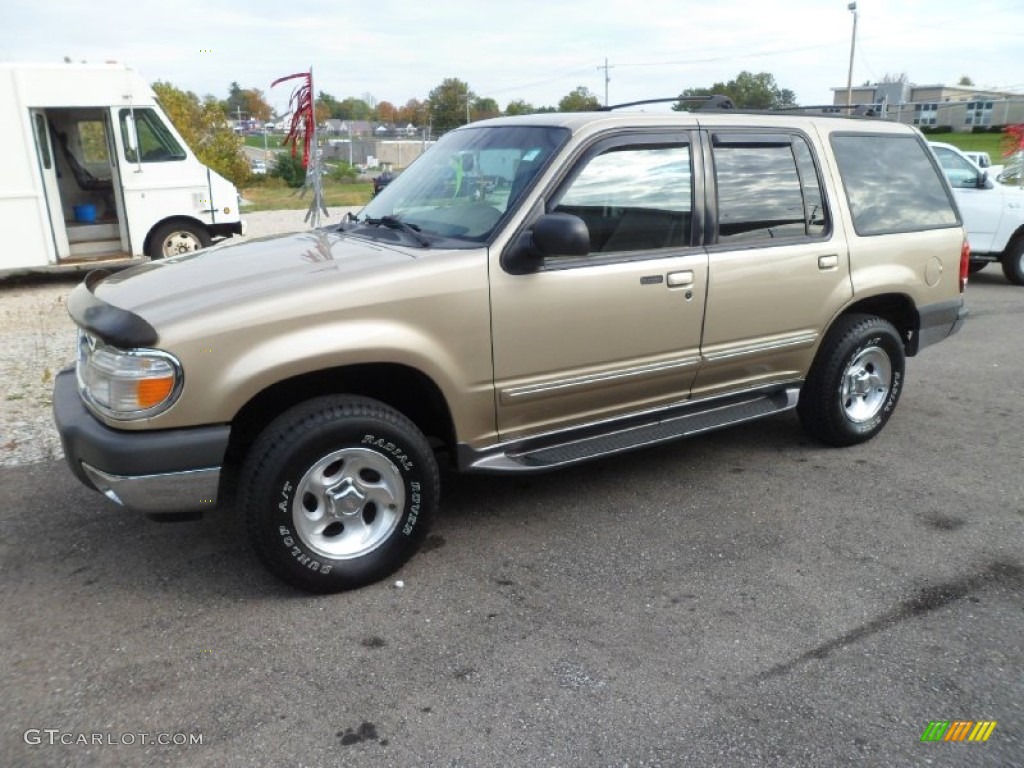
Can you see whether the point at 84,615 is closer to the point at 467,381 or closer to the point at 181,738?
the point at 181,738

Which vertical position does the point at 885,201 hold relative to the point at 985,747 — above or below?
above

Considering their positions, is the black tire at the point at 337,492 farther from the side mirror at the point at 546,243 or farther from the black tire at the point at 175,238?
the black tire at the point at 175,238

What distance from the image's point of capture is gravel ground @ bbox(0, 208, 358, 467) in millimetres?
5098

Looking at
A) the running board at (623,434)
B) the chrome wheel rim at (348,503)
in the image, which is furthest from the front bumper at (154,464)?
the running board at (623,434)

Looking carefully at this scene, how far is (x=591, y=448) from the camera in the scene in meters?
3.92

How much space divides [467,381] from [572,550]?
37.6 inches

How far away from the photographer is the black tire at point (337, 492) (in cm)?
315

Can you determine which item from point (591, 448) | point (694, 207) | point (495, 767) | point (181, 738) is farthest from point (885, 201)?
point (181, 738)

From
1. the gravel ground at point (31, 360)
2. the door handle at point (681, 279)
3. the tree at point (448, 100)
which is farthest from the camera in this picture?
the tree at point (448, 100)

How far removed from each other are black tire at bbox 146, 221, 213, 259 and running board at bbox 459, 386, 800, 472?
867 cm

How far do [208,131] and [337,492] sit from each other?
2555cm

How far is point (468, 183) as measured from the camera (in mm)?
4031

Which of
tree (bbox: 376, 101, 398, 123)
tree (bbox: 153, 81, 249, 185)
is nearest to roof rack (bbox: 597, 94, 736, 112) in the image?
tree (bbox: 153, 81, 249, 185)

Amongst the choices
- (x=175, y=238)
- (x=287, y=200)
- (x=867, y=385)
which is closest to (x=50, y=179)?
(x=175, y=238)
